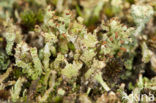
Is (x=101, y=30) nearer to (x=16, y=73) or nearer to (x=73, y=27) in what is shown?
(x=73, y=27)

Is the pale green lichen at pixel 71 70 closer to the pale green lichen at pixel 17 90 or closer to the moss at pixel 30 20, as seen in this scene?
the pale green lichen at pixel 17 90

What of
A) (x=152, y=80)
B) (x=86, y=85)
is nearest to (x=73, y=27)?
(x=86, y=85)

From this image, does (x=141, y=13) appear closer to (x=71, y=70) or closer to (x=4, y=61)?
(x=71, y=70)

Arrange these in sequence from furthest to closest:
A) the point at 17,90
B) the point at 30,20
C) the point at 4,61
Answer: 1. the point at 30,20
2. the point at 4,61
3. the point at 17,90

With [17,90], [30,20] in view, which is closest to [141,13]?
[30,20]

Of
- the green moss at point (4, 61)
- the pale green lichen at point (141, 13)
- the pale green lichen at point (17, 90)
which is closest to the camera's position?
the pale green lichen at point (17, 90)

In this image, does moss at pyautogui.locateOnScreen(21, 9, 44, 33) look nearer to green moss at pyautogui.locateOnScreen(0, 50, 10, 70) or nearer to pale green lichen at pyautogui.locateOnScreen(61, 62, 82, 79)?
green moss at pyautogui.locateOnScreen(0, 50, 10, 70)

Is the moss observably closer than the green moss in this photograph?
No

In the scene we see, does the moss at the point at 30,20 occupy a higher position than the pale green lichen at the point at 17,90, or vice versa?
the moss at the point at 30,20

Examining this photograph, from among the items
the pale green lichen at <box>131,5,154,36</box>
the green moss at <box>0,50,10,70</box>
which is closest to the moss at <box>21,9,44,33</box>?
the green moss at <box>0,50,10,70</box>

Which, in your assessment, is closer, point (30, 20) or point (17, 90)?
point (17, 90)

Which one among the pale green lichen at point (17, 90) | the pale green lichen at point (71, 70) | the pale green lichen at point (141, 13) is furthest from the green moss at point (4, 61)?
the pale green lichen at point (141, 13)

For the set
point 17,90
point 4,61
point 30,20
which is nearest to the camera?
point 17,90
